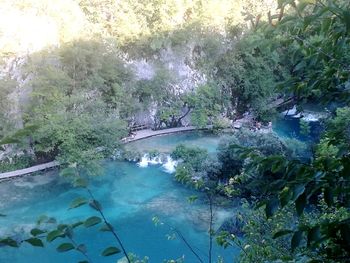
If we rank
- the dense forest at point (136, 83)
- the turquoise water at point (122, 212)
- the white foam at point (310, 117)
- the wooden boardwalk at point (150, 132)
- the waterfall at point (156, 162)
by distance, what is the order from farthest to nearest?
1. the white foam at point (310, 117)
2. the wooden boardwalk at point (150, 132)
3. the waterfall at point (156, 162)
4. the dense forest at point (136, 83)
5. the turquoise water at point (122, 212)

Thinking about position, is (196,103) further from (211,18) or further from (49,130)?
(49,130)

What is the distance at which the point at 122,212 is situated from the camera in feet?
29.5

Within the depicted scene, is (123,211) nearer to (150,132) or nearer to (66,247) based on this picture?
(150,132)

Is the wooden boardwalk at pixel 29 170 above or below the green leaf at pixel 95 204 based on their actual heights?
below

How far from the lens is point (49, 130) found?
10961 mm

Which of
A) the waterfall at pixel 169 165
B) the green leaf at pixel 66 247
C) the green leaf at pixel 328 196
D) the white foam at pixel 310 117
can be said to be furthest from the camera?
the white foam at pixel 310 117

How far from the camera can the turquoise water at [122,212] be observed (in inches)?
293

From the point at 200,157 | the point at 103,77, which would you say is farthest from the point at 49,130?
the point at 200,157

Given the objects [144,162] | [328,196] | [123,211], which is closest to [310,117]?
[144,162]

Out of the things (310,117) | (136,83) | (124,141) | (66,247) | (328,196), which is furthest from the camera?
(310,117)

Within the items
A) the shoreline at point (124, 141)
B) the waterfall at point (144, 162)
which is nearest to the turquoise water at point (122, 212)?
the waterfall at point (144, 162)

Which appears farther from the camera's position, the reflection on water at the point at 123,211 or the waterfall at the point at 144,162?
the waterfall at the point at 144,162

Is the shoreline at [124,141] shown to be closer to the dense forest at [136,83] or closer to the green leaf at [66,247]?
the dense forest at [136,83]

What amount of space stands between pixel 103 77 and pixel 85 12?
2.56m
